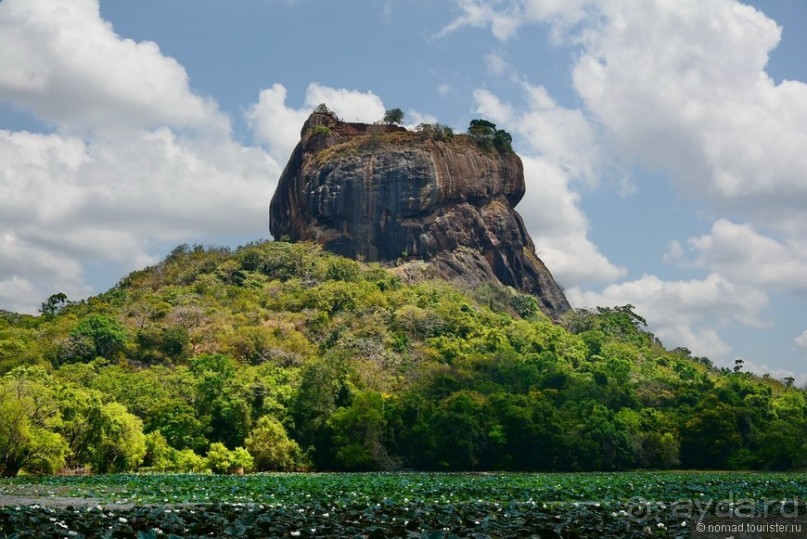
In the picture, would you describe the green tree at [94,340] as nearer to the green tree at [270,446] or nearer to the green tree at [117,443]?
the green tree at [270,446]

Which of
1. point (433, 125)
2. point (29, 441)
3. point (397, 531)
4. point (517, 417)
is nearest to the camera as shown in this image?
point (397, 531)

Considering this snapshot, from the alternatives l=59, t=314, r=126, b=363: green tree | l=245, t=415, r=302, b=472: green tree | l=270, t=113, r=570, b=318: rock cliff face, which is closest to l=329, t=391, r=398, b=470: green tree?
l=245, t=415, r=302, b=472: green tree

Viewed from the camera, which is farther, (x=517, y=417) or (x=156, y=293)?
(x=156, y=293)

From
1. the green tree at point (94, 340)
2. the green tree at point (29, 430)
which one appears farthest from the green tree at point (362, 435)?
the green tree at point (94, 340)

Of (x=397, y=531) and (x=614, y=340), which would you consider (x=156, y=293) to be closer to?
(x=614, y=340)

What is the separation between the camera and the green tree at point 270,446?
202ft

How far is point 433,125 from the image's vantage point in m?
135

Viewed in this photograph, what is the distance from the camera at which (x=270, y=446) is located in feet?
202

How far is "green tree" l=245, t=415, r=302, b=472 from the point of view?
202 feet

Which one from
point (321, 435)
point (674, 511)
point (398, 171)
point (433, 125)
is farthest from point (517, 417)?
point (433, 125)

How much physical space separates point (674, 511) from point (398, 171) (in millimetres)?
104066

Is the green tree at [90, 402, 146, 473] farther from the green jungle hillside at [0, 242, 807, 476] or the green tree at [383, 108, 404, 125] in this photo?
the green tree at [383, 108, 404, 125]

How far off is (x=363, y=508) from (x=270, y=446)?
3696 cm

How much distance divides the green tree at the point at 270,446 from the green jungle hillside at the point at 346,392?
0.48 ft
